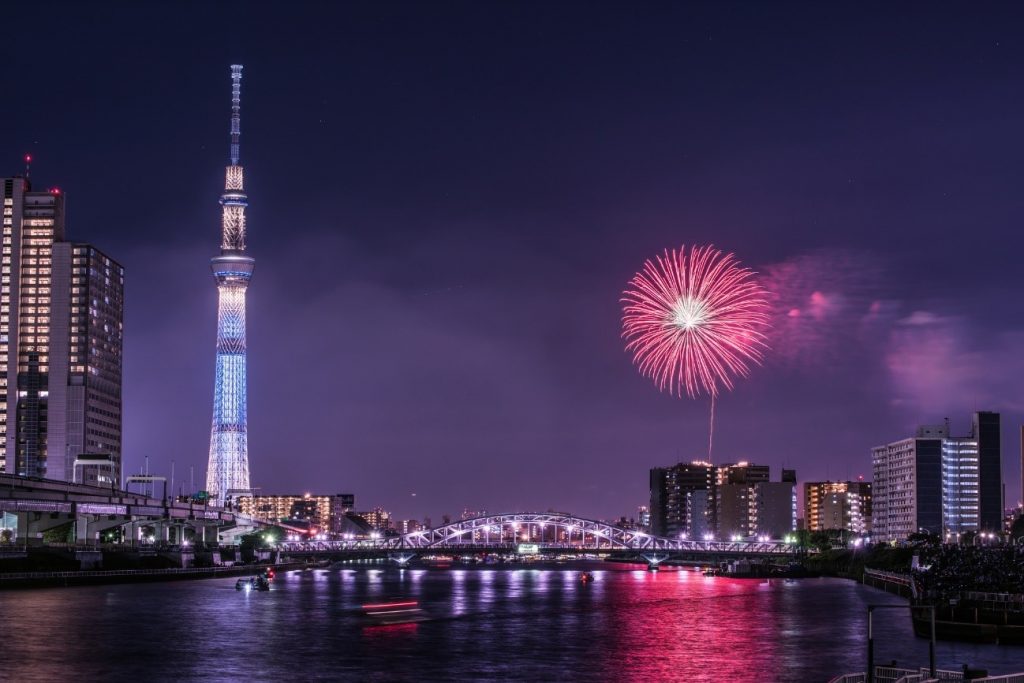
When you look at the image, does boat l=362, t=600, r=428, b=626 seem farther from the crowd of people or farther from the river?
the crowd of people

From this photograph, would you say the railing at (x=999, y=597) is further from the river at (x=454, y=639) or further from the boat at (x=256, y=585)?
Result: the boat at (x=256, y=585)

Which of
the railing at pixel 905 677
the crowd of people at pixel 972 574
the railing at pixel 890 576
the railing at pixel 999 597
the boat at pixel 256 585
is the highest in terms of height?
the railing at pixel 905 677

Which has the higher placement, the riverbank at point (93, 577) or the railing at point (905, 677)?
the railing at point (905, 677)

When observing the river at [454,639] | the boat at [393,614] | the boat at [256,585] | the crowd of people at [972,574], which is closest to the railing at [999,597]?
the crowd of people at [972,574]

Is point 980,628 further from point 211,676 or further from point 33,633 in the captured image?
point 33,633

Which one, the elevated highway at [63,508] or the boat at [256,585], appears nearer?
the elevated highway at [63,508]

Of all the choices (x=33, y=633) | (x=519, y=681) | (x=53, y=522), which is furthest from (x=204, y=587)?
(x=519, y=681)

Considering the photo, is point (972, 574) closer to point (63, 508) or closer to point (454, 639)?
point (454, 639)
